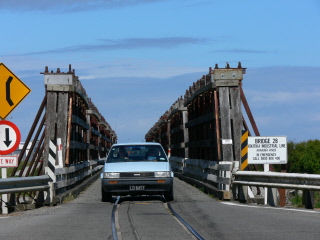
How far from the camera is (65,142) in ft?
Result: 73.6

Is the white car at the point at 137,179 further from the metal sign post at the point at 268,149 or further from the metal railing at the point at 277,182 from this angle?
the metal sign post at the point at 268,149

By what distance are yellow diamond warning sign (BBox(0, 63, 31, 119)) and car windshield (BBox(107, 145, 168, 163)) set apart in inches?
171

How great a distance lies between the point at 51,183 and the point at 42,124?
4882 millimetres

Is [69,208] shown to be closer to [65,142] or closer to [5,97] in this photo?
[5,97]

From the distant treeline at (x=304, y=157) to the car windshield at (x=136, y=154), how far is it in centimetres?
11343

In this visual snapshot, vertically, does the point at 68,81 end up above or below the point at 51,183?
above

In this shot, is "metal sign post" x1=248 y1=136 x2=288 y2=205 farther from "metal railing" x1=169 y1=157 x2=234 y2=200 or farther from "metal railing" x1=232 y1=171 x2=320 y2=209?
"metal railing" x1=232 y1=171 x2=320 y2=209

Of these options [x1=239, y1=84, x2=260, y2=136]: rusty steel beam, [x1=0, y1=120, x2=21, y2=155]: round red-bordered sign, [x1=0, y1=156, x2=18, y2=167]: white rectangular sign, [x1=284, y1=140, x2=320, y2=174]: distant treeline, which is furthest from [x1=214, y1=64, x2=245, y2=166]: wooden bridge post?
[x1=284, y1=140, x2=320, y2=174]: distant treeline

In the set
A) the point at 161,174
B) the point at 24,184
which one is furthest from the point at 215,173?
the point at 24,184

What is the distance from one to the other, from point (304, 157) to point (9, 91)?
125 m

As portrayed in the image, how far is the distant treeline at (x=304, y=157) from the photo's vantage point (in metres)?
134

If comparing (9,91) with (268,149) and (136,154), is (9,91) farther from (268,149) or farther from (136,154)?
(268,149)

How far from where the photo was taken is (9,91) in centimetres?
1555

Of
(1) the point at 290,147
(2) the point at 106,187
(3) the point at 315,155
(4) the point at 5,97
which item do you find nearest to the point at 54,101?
(2) the point at 106,187
